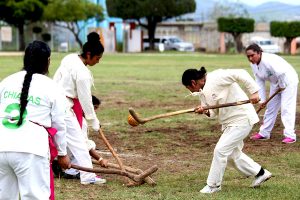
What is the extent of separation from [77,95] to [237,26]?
59.2 meters

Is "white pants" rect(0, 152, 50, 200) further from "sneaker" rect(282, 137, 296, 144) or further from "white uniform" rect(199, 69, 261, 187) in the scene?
"sneaker" rect(282, 137, 296, 144)

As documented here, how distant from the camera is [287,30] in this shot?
6375cm

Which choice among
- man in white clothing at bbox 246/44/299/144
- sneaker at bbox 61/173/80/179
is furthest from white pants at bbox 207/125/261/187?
man in white clothing at bbox 246/44/299/144

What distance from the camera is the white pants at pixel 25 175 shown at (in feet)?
18.2

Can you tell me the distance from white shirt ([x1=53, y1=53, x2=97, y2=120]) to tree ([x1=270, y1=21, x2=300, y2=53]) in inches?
2205

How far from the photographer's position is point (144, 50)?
73.7 metres

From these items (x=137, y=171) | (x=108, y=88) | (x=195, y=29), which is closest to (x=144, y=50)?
(x=195, y=29)

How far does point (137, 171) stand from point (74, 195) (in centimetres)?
97

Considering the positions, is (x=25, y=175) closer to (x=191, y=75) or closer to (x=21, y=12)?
(x=191, y=75)

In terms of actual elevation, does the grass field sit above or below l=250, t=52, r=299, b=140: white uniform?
below

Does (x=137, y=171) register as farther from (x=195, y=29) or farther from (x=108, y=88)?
(x=195, y=29)

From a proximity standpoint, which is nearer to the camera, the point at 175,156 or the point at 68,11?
the point at 175,156

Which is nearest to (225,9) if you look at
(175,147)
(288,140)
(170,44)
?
(170,44)

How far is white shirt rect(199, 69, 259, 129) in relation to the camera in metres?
8.10
